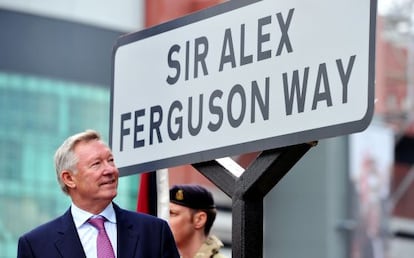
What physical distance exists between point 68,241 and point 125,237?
190 mm

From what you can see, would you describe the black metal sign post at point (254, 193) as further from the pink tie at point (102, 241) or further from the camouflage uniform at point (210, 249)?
the camouflage uniform at point (210, 249)

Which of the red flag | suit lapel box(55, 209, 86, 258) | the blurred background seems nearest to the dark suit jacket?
suit lapel box(55, 209, 86, 258)

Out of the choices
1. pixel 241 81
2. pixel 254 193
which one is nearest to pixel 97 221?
pixel 254 193

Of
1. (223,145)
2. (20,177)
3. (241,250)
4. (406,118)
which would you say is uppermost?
(406,118)

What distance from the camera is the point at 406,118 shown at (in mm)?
35562

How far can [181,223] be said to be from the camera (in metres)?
7.28

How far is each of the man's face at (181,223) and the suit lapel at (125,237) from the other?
160 centimetres

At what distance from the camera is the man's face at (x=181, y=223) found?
286 inches

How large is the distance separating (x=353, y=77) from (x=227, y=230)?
2529cm

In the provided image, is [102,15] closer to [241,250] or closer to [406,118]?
[406,118]

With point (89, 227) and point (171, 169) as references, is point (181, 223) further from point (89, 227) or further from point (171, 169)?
point (171, 169)

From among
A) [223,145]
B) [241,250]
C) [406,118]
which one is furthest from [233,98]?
[406,118]

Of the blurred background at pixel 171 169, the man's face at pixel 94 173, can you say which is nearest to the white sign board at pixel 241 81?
the man's face at pixel 94 173

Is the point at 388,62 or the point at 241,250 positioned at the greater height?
the point at 388,62
